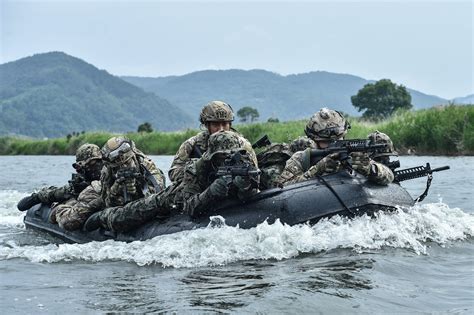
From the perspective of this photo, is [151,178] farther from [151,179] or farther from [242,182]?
[242,182]

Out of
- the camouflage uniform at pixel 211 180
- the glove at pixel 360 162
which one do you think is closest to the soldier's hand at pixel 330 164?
the glove at pixel 360 162

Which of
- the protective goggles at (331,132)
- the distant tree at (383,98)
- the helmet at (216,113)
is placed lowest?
the protective goggles at (331,132)

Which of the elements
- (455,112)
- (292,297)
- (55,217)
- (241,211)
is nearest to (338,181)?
(241,211)

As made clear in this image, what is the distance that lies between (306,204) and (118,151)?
101 inches

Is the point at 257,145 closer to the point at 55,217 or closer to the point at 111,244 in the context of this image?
the point at 111,244

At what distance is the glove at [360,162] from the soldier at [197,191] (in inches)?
46.4

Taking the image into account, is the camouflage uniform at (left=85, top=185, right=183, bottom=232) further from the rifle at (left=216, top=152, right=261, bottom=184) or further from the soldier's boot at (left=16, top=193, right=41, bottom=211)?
the soldier's boot at (left=16, top=193, right=41, bottom=211)

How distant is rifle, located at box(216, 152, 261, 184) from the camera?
8039mm

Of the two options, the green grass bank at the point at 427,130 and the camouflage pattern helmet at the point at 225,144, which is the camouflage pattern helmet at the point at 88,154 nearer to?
the camouflage pattern helmet at the point at 225,144

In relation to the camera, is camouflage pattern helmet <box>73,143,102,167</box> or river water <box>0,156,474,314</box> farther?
camouflage pattern helmet <box>73,143,102,167</box>

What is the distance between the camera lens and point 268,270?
296 inches

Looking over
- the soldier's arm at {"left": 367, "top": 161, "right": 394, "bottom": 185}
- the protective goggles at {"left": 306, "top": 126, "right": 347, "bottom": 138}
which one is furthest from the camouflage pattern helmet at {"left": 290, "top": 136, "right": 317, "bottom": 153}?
the soldier's arm at {"left": 367, "top": 161, "right": 394, "bottom": 185}

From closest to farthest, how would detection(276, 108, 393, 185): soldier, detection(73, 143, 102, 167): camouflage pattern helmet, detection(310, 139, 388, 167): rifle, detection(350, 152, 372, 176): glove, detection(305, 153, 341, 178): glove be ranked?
detection(310, 139, 388, 167): rifle → detection(350, 152, 372, 176): glove → detection(276, 108, 393, 185): soldier → detection(305, 153, 341, 178): glove → detection(73, 143, 102, 167): camouflage pattern helmet

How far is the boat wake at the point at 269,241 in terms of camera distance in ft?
26.8
